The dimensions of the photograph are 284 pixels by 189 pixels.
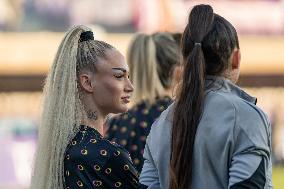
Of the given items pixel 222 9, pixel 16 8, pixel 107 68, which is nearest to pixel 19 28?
pixel 16 8

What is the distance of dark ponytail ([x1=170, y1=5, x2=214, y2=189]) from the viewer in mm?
2898

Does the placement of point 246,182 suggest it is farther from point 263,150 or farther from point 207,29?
point 207,29

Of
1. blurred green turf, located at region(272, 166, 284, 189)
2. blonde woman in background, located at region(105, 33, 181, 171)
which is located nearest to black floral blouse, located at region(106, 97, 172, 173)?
blonde woman in background, located at region(105, 33, 181, 171)

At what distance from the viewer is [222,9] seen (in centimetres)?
1959

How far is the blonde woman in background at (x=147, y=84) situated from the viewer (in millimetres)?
4379

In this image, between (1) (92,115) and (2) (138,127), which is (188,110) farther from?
(2) (138,127)

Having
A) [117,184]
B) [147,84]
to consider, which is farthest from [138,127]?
[117,184]

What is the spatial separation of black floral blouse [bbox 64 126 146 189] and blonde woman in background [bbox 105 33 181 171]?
1207 mm

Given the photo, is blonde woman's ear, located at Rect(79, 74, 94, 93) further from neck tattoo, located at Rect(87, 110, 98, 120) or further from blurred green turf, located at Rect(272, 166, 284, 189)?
blurred green turf, located at Rect(272, 166, 284, 189)

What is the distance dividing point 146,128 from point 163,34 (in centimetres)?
45

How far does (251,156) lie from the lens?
2773mm

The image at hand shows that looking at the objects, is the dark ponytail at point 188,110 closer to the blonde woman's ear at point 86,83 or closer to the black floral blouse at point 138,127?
the blonde woman's ear at point 86,83

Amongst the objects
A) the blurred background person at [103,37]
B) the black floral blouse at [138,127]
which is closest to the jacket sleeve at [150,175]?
the black floral blouse at [138,127]

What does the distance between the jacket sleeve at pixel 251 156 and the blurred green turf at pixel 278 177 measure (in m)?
13.4
